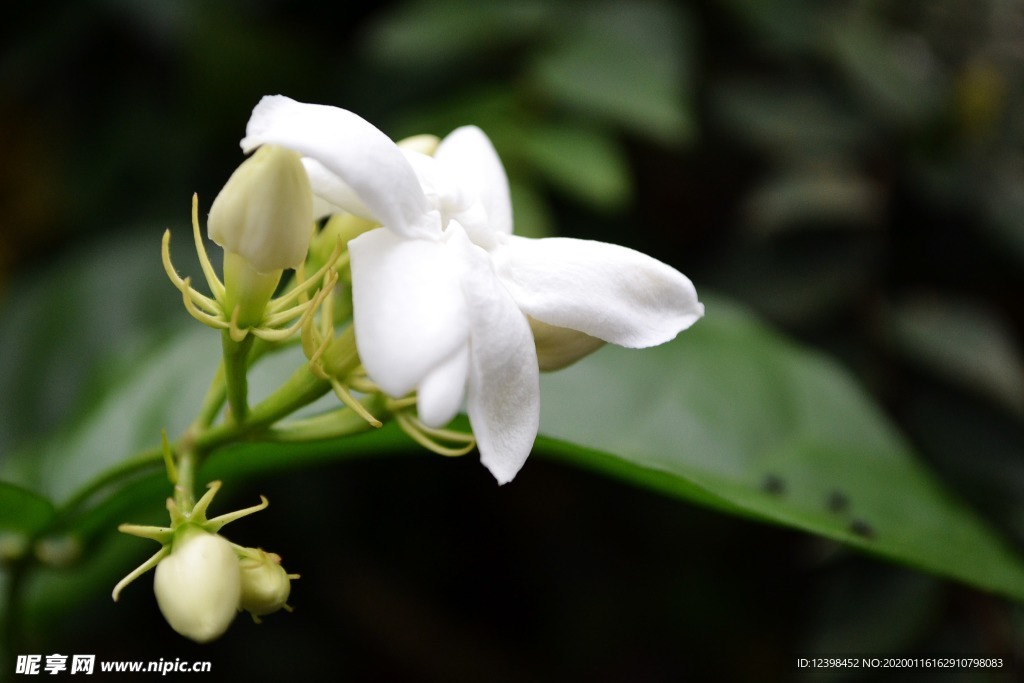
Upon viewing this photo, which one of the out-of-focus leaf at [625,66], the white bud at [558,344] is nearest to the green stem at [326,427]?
the white bud at [558,344]

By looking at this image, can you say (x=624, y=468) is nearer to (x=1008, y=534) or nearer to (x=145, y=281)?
(x=1008, y=534)

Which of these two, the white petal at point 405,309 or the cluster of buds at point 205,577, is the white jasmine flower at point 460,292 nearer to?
the white petal at point 405,309

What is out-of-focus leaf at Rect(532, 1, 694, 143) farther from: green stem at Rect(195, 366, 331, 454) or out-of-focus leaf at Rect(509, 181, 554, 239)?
green stem at Rect(195, 366, 331, 454)

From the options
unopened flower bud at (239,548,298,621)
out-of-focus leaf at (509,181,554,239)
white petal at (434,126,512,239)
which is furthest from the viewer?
out-of-focus leaf at (509,181,554,239)

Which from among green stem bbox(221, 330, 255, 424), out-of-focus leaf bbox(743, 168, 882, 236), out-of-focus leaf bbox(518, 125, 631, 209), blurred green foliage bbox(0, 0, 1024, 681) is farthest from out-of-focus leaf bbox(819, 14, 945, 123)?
green stem bbox(221, 330, 255, 424)

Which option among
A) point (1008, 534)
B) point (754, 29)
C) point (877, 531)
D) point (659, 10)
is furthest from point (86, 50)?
point (1008, 534)
